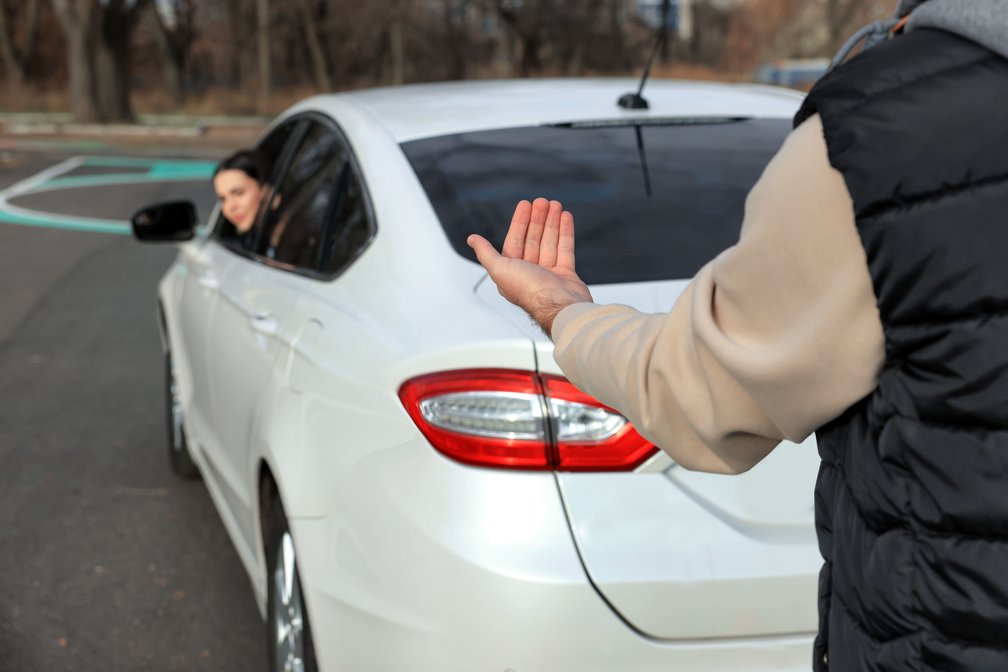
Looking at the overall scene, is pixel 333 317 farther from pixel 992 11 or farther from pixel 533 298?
pixel 992 11

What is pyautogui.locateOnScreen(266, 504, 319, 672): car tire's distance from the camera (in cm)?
301

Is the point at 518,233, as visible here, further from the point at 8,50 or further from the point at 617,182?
the point at 8,50

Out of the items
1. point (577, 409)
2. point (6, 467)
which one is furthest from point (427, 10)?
point (577, 409)

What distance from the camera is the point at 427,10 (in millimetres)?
48969


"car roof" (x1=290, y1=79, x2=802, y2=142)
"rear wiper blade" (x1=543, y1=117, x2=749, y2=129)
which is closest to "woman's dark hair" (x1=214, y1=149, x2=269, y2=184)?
"car roof" (x1=290, y1=79, x2=802, y2=142)

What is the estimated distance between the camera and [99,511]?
205 inches

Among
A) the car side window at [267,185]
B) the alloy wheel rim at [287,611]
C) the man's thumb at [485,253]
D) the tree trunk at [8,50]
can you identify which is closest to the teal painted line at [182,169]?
the car side window at [267,185]

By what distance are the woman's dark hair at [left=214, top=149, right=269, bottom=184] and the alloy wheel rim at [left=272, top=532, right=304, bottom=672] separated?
1.99 metres

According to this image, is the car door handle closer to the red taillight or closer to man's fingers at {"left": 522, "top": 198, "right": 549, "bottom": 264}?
the red taillight

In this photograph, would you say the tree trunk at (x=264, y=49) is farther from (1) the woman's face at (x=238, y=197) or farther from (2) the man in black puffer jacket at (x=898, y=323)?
(2) the man in black puffer jacket at (x=898, y=323)

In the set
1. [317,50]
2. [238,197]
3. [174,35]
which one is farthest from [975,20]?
[174,35]

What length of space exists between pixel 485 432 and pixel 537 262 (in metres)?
0.63

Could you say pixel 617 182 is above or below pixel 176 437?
above

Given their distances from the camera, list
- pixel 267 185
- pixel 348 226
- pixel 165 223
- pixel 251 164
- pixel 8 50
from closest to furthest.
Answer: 1. pixel 348 226
2. pixel 267 185
3. pixel 251 164
4. pixel 165 223
5. pixel 8 50
